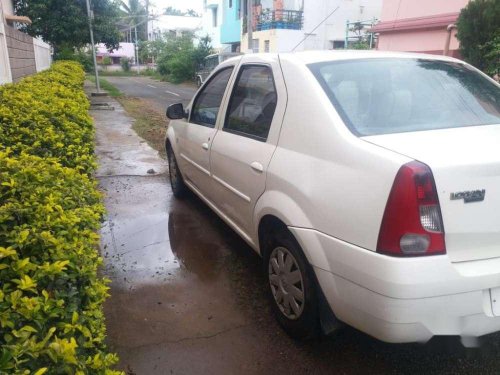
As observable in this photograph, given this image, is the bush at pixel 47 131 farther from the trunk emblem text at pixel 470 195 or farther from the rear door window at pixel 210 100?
the trunk emblem text at pixel 470 195

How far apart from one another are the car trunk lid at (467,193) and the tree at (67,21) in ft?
57.9

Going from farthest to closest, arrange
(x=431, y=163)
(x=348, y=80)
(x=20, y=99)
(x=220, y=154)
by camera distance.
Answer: (x=20, y=99), (x=220, y=154), (x=348, y=80), (x=431, y=163)

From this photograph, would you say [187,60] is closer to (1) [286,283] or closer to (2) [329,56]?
(2) [329,56]

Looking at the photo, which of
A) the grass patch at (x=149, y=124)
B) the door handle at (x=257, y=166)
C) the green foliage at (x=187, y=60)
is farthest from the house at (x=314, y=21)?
the door handle at (x=257, y=166)

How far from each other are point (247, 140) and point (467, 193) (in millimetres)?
1616

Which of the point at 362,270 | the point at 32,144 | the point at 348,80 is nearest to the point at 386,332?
the point at 362,270

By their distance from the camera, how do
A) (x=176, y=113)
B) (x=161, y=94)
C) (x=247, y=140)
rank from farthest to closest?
(x=161, y=94), (x=176, y=113), (x=247, y=140)

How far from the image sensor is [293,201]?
248 cm

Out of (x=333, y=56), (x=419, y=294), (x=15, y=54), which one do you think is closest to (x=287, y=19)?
(x=15, y=54)

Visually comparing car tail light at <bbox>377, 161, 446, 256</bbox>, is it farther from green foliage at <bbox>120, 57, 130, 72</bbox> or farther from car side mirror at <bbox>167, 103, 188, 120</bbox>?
green foliage at <bbox>120, 57, 130, 72</bbox>

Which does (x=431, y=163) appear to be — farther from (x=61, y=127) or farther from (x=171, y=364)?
(x=61, y=127)

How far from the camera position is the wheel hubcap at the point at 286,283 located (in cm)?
261

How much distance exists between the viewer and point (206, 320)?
298 cm

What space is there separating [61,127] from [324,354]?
9.25 ft
